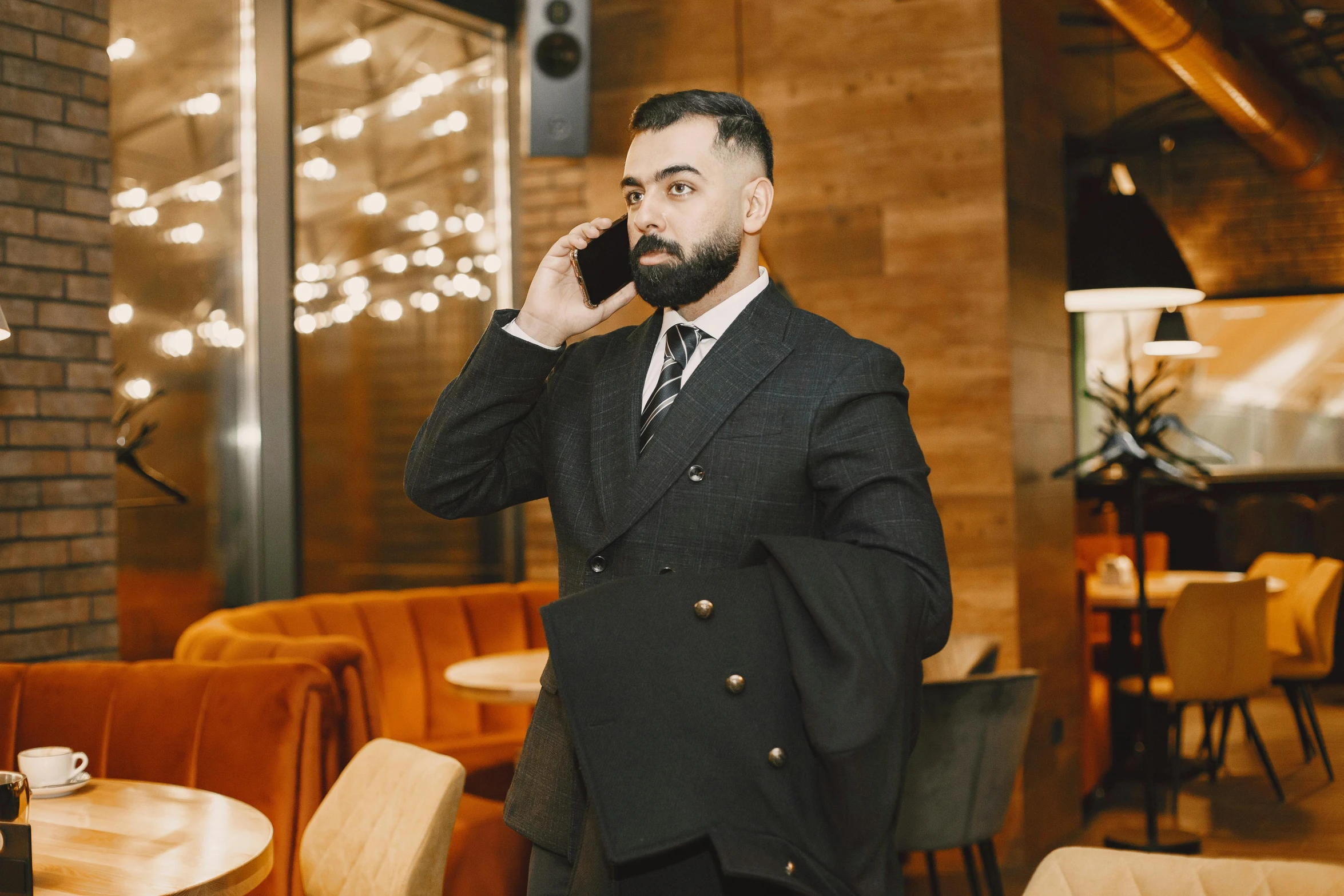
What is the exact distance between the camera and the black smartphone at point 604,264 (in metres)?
1.31

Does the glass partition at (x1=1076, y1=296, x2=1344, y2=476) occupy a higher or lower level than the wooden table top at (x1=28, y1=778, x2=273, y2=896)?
higher

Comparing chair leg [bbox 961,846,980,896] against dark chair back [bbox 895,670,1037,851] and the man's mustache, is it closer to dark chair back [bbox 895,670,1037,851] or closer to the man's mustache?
dark chair back [bbox 895,670,1037,851]

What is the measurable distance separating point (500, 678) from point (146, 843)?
1.76 metres

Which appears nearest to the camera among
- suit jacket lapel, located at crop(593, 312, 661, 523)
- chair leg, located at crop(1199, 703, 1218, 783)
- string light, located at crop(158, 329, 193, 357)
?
suit jacket lapel, located at crop(593, 312, 661, 523)

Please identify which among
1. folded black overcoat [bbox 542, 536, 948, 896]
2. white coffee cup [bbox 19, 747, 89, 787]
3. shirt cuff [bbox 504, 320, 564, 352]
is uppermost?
shirt cuff [bbox 504, 320, 564, 352]

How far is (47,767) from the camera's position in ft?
6.70

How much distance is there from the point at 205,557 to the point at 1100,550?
14.4 ft

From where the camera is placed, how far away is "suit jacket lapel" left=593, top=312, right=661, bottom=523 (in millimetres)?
1281

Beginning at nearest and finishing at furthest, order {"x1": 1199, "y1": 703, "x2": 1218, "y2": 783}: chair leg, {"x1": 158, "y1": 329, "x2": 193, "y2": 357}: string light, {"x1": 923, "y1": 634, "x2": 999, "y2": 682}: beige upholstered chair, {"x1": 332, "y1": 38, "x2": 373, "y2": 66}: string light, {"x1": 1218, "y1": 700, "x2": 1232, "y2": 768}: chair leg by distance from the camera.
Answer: {"x1": 923, "y1": 634, "x2": 999, "y2": 682}: beige upholstered chair
{"x1": 158, "y1": 329, "x2": 193, "y2": 357}: string light
{"x1": 332, "y1": 38, "x2": 373, "y2": 66}: string light
{"x1": 1199, "y1": 703, "x2": 1218, "y2": 783}: chair leg
{"x1": 1218, "y1": 700, "x2": 1232, "y2": 768}: chair leg

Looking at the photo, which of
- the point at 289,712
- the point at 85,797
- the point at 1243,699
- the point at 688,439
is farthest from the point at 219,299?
the point at 1243,699

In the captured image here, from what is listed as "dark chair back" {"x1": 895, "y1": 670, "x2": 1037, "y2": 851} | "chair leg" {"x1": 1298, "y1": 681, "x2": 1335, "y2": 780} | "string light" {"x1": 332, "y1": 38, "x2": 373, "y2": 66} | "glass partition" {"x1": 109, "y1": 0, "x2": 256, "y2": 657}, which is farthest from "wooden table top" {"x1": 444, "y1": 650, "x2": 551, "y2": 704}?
"chair leg" {"x1": 1298, "y1": 681, "x2": 1335, "y2": 780}

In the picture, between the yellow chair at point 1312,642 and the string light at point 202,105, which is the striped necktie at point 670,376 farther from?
the yellow chair at point 1312,642

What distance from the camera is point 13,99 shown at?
3.18m

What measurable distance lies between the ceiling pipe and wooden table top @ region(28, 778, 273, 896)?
3944mm
